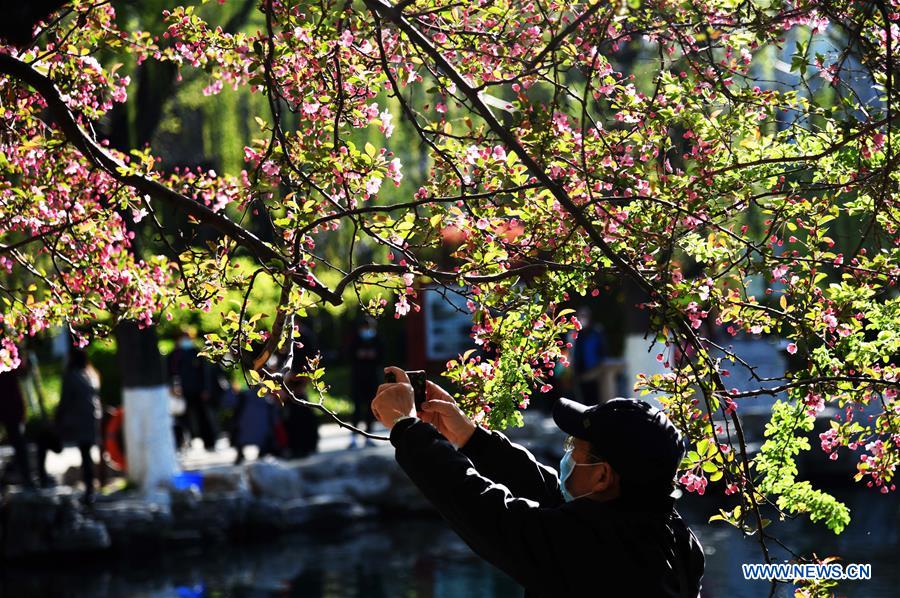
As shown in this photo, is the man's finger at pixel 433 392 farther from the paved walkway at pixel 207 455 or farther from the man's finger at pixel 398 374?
the paved walkway at pixel 207 455

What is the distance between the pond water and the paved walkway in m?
2.35

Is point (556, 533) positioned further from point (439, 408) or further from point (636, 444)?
point (439, 408)

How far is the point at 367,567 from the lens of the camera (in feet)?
37.2

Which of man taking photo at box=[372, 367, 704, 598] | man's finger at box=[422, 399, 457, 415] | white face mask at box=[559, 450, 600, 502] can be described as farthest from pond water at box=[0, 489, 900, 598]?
man taking photo at box=[372, 367, 704, 598]

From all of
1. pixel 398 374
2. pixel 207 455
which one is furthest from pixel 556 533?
pixel 207 455

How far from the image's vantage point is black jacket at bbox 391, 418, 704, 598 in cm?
268

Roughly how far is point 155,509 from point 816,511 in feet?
30.2

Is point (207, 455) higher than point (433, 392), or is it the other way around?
point (433, 392)

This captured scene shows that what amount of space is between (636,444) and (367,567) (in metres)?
8.89

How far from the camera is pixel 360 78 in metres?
4.47

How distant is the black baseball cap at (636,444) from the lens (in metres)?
2.77

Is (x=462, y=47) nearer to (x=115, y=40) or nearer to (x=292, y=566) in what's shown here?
(x=115, y=40)

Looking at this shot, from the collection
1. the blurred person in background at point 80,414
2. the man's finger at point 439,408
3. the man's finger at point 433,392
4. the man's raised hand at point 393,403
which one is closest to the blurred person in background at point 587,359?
the blurred person in background at point 80,414

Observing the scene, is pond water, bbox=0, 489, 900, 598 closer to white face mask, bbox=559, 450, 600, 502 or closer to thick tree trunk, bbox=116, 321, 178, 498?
thick tree trunk, bbox=116, 321, 178, 498
